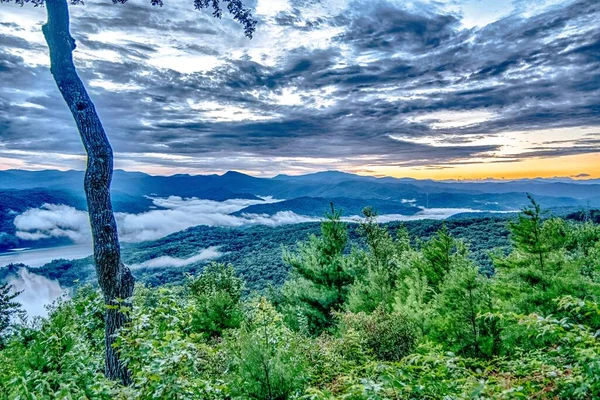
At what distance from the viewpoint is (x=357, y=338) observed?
→ 26.8 ft

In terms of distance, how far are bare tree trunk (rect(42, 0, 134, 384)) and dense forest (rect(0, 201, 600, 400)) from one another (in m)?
0.53

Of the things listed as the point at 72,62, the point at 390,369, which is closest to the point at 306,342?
the point at 390,369

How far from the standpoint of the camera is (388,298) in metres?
15.5

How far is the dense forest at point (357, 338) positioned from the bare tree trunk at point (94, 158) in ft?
1.75

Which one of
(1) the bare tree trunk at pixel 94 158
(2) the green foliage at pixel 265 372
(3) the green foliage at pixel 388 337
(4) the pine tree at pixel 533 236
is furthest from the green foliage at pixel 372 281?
(1) the bare tree trunk at pixel 94 158

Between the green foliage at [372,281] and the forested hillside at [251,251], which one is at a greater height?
the green foliage at [372,281]

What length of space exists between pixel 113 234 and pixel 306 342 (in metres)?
4.57

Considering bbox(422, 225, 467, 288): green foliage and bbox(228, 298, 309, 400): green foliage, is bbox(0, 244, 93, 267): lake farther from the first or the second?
bbox(228, 298, 309, 400): green foliage

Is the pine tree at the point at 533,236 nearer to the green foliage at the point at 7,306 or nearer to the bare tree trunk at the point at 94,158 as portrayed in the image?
the bare tree trunk at the point at 94,158

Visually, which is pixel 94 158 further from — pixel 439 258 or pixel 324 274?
pixel 324 274

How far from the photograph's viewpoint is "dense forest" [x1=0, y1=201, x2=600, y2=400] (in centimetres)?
353

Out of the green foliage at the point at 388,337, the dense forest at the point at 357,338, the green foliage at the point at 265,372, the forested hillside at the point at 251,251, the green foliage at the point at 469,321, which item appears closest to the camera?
the dense forest at the point at 357,338

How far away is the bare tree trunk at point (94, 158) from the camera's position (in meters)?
5.82

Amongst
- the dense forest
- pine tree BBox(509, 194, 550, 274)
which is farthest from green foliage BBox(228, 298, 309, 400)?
pine tree BBox(509, 194, 550, 274)
